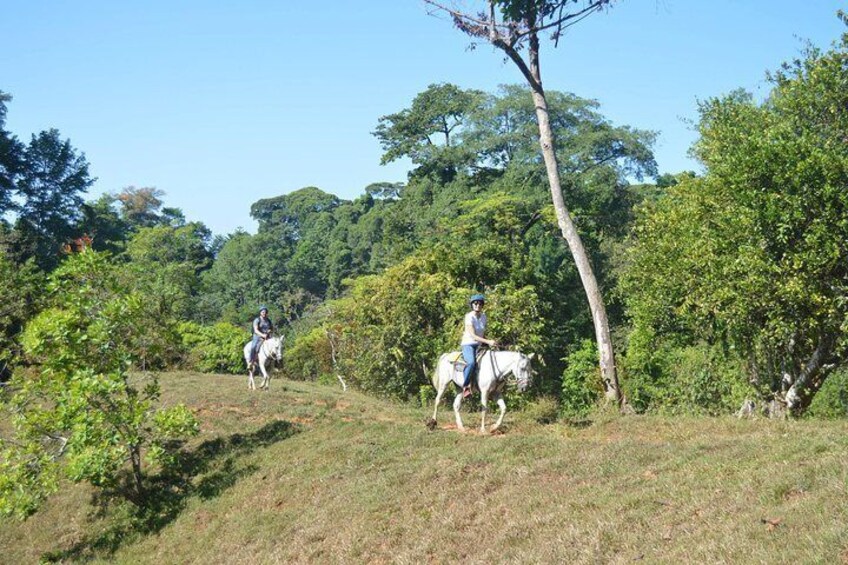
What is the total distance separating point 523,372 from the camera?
591 inches

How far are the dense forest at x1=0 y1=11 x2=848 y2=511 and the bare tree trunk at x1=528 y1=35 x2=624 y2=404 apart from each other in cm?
143

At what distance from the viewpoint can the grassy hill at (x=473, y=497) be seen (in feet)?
27.2

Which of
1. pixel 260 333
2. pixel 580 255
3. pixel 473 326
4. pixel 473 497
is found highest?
pixel 580 255

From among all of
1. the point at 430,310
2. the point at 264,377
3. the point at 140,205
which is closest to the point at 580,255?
the point at 264,377

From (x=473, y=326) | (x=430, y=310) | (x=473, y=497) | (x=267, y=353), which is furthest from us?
(x=430, y=310)

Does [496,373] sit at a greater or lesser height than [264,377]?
greater

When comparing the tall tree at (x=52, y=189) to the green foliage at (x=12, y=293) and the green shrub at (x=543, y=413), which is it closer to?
the green foliage at (x=12, y=293)

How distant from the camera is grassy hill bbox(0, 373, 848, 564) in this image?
8305mm

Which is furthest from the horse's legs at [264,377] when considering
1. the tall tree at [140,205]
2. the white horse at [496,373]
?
the tall tree at [140,205]

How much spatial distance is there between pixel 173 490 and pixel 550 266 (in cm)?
3028

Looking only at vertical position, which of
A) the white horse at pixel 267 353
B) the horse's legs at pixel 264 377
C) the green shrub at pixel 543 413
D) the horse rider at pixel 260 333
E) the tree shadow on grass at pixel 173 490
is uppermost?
the horse rider at pixel 260 333

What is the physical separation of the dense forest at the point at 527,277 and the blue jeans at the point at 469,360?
479 centimetres

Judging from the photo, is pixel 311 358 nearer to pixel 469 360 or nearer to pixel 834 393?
pixel 834 393

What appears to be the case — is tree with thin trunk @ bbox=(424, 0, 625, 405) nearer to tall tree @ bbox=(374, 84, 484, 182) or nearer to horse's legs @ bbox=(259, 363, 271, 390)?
horse's legs @ bbox=(259, 363, 271, 390)
